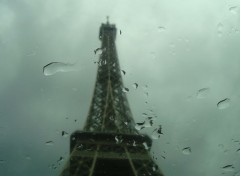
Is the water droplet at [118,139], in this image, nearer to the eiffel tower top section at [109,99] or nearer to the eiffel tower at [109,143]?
the eiffel tower at [109,143]

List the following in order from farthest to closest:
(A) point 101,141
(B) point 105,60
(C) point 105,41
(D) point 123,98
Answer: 1. (C) point 105,41
2. (B) point 105,60
3. (D) point 123,98
4. (A) point 101,141

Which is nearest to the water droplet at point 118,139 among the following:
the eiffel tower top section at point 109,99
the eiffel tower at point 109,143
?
the eiffel tower at point 109,143

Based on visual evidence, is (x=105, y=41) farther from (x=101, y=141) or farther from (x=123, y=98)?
(x=101, y=141)

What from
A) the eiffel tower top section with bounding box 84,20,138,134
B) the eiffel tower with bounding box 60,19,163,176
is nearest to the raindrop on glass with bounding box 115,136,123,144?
the eiffel tower with bounding box 60,19,163,176

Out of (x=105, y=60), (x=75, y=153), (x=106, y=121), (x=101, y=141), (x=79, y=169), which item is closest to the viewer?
(x=79, y=169)

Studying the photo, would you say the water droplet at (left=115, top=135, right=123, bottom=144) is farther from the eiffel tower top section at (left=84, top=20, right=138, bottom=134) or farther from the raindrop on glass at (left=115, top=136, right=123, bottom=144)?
the eiffel tower top section at (left=84, top=20, right=138, bottom=134)

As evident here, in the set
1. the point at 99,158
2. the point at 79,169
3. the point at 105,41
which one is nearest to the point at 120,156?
the point at 99,158

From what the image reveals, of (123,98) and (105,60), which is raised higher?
(105,60)

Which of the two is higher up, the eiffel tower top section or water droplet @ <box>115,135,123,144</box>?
the eiffel tower top section
